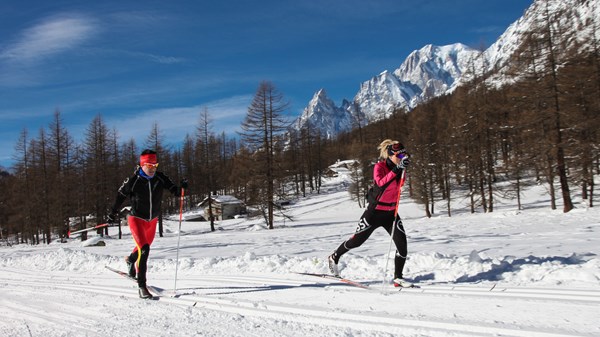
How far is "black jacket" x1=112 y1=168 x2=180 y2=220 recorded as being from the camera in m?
6.02

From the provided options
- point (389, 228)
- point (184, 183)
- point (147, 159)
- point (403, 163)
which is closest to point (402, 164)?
point (403, 163)

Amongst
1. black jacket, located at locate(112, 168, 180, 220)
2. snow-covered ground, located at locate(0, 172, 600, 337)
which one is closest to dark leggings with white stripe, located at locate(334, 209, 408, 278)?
snow-covered ground, located at locate(0, 172, 600, 337)

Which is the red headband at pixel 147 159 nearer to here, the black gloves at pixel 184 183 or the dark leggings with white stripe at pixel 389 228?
the black gloves at pixel 184 183

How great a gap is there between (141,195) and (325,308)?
352cm

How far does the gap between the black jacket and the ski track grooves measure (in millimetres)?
1347

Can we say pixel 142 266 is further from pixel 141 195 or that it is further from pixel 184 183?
pixel 184 183

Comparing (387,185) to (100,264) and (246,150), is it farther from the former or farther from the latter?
(246,150)

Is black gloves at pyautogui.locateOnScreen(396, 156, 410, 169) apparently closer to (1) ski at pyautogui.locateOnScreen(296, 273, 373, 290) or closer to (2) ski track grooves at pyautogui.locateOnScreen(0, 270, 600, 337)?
(2) ski track grooves at pyautogui.locateOnScreen(0, 270, 600, 337)

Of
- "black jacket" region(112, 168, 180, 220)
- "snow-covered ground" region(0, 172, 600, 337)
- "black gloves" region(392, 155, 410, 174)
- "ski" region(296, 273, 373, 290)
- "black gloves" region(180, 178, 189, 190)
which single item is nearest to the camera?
"snow-covered ground" region(0, 172, 600, 337)

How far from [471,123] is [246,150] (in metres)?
18.6

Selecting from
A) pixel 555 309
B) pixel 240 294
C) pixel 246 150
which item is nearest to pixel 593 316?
pixel 555 309

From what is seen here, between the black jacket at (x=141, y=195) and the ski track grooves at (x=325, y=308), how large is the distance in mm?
1347

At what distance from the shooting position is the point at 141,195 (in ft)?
19.9

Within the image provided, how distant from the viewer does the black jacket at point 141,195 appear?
6.02 m
